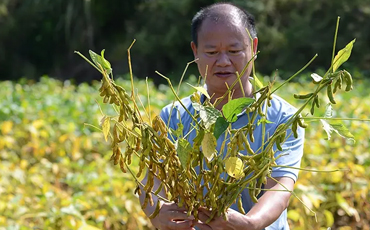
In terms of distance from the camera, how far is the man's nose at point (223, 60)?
5.97 ft

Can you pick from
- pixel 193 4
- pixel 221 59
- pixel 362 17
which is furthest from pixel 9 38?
pixel 221 59

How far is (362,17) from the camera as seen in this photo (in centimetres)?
1513

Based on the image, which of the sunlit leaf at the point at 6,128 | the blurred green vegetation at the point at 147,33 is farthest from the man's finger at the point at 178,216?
the blurred green vegetation at the point at 147,33

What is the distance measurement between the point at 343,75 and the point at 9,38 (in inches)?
737

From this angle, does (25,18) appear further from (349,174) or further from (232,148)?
(232,148)

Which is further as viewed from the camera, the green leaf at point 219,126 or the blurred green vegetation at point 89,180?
the blurred green vegetation at point 89,180

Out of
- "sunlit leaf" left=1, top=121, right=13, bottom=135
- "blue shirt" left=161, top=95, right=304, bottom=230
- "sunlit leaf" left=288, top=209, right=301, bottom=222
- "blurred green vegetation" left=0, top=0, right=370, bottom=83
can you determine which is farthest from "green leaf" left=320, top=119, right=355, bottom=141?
"blurred green vegetation" left=0, top=0, right=370, bottom=83

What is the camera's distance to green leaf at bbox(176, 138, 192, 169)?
151 centimetres

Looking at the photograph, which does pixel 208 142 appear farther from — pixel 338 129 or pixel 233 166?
pixel 338 129

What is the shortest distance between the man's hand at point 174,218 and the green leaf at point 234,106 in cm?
28

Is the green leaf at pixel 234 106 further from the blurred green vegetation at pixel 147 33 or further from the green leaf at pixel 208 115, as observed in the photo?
the blurred green vegetation at pixel 147 33

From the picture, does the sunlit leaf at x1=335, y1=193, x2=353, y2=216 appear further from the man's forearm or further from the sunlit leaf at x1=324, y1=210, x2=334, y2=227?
the man's forearm

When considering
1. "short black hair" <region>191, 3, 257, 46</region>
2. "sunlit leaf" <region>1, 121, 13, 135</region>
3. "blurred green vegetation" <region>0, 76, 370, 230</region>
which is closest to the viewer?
"short black hair" <region>191, 3, 257, 46</region>

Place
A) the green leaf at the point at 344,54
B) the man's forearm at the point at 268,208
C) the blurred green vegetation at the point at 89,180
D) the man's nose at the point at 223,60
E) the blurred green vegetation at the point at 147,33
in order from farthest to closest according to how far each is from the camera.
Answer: the blurred green vegetation at the point at 147,33, the blurred green vegetation at the point at 89,180, the man's nose at the point at 223,60, the man's forearm at the point at 268,208, the green leaf at the point at 344,54
